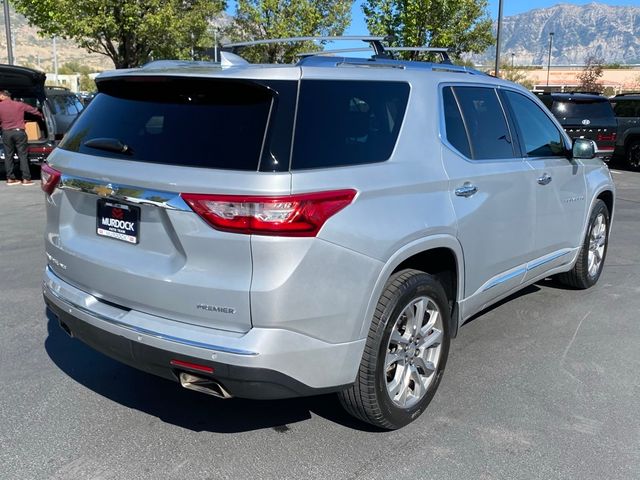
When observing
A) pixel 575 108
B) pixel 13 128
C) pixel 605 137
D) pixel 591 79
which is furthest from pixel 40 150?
pixel 591 79

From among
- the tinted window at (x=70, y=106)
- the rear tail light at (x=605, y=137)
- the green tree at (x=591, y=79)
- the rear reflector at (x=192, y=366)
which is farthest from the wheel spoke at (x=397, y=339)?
the green tree at (x=591, y=79)

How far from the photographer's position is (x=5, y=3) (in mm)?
21438

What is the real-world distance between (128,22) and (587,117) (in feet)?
44.2

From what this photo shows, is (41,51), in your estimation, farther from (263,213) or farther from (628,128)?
(263,213)

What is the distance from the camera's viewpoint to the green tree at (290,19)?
2427 cm

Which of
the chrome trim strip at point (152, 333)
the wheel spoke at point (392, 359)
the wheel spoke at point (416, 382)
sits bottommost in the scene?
the wheel spoke at point (416, 382)

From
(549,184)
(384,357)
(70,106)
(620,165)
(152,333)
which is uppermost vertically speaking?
(70,106)

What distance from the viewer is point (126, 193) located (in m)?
2.77

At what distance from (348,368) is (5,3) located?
2336 cm

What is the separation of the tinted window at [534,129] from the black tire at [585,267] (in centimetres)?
92

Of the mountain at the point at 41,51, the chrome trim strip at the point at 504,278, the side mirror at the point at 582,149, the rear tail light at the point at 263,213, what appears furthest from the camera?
the mountain at the point at 41,51

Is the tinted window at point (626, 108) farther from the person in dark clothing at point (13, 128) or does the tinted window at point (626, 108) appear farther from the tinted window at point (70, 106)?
the person in dark clothing at point (13, 128)

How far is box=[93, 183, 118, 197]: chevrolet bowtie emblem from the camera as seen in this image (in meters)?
2.83

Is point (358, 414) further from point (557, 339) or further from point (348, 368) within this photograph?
point (557, 339)
